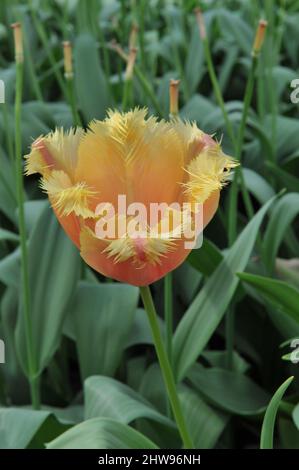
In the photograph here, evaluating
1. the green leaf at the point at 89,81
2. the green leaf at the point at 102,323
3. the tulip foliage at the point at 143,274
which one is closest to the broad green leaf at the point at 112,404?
the tulip foliage at the point at 143,274

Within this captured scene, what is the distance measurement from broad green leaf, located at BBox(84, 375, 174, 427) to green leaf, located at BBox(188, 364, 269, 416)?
0.09 meters

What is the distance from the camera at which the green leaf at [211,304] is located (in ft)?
2.22

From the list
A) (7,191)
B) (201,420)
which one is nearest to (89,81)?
(7,191)

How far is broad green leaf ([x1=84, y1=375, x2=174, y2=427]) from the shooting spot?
2.02ft

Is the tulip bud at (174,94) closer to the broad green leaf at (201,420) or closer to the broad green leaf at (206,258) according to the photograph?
the broad green leaf at (206,258)

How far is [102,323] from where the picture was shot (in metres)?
0.78

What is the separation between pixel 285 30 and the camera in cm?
176

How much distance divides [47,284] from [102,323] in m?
0.06

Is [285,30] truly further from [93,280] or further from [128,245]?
[128,245]

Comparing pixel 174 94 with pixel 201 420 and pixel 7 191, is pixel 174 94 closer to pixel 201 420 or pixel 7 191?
pixel 201 420

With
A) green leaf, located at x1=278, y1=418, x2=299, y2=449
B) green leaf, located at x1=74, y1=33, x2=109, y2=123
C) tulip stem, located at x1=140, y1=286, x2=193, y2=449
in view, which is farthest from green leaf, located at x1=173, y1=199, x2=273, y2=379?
green leaf, located at x1=74, y1=33, x2=109, y2=123

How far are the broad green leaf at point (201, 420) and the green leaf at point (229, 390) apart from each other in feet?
0.03

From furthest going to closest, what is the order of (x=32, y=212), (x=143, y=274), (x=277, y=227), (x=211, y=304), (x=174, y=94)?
(x=32, y=212) → (x=277, y=227) → (x=211, y=304) → (x=174, y=94) → (x=143, y=274)
